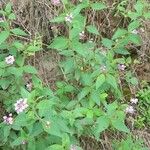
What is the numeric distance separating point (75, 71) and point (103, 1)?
0.82 meters

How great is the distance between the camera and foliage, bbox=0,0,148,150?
2076mm

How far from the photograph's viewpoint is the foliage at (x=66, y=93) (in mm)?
2076

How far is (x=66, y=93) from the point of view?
2.63 m

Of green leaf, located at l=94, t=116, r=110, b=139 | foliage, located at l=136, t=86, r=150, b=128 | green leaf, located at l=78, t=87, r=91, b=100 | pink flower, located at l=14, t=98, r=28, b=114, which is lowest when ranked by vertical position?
foliage, located at l=136, t=86, r=150, b=128

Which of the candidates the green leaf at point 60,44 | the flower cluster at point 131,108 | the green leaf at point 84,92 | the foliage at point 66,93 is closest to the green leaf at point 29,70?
the foliage at point 66,93

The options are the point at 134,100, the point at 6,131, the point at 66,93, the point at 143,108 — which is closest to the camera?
the point at 6,131

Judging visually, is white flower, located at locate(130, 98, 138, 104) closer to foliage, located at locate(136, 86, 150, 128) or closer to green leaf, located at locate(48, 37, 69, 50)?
foliage, located at locate(136, 86, 150, 128)

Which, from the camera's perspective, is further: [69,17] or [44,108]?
[69,17]

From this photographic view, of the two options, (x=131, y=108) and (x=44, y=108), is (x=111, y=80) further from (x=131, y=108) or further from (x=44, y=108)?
(x=44, y=108)

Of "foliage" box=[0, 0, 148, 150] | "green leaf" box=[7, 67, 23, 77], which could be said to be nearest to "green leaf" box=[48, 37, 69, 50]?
"foliage" box=[0, 0, 148, 150]

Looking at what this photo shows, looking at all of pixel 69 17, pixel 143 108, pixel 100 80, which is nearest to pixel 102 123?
pixel 100 80

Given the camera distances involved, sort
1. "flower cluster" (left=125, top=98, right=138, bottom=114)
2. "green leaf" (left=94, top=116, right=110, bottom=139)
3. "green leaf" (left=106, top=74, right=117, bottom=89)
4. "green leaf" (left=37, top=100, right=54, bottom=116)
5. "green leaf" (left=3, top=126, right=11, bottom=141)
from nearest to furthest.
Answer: "green leaf" (left=37, top=100, right=54, bottom=116), "green leaf" (left=94, top=116, right=110, bottom=139), "green leaf" (left=3, top=126, right=11, bottom=141), "green leaf" (left=106, top=74, right=117, bottom=89), "flower cluster" (left=125, top=98, right=138, bottom=114)

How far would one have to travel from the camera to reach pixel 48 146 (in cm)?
222

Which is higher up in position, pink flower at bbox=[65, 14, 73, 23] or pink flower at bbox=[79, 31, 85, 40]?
pink flower at bbox=[65, 14, 73, 23]
